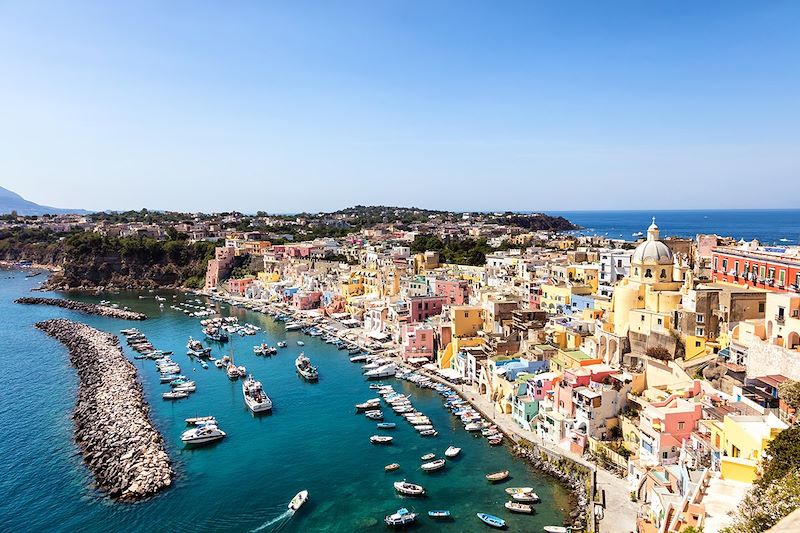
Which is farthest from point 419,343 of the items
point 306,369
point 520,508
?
point 520,508

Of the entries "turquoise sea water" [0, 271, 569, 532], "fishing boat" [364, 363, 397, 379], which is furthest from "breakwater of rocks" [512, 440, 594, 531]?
"fishing boat" [364, 363, 397, 379]

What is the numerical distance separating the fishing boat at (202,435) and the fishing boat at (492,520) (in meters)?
11.9

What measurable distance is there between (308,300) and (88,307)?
21.1 metres

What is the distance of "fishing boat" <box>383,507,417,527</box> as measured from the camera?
58.1 feet

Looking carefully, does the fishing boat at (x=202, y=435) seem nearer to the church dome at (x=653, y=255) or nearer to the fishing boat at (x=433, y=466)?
the fishing boat at (x=433, y=466)

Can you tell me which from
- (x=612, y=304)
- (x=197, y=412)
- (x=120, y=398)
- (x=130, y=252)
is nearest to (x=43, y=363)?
Result: (x=120, y=398)

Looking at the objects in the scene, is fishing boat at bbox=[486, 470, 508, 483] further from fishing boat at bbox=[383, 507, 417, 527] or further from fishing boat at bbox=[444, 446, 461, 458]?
fishing boat at bbox=[383, 507, 417, 527]

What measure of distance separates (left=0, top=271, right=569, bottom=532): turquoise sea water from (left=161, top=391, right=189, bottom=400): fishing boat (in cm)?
45

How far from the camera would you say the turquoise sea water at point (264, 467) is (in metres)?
18.4

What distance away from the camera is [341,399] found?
1150 inches

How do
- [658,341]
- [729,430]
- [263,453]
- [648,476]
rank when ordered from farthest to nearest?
[658,341] → [263,453] → [648,476] → [729,430]

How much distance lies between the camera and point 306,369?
109ft

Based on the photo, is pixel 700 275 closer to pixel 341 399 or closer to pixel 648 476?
pixel 648 476

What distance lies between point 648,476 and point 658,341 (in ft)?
28.6
